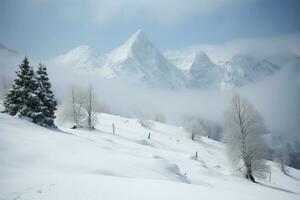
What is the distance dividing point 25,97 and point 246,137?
2979 cm

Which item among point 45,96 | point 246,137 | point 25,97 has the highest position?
point 45,96

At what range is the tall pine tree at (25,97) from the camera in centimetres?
3002

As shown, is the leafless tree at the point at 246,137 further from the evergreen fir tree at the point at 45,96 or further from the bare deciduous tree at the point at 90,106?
the bare deciduous tree at the point at 90,106

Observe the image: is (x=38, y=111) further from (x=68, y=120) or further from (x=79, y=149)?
(x=68, y=120)

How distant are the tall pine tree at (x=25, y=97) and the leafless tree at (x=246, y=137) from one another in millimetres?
25884

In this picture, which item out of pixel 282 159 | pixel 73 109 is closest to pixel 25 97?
pixel 73 109

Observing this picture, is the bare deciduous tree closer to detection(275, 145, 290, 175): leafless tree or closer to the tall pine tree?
the tall pine tree

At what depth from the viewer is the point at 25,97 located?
30.6 meters

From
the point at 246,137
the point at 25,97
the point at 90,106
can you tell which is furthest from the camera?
the point at 90,106

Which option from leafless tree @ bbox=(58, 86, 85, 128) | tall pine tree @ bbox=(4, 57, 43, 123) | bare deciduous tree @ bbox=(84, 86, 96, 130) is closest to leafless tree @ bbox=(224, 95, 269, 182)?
tall pine tree @ bbox=(4, 57, 43, 123)

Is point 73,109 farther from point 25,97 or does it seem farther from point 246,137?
point 246,137

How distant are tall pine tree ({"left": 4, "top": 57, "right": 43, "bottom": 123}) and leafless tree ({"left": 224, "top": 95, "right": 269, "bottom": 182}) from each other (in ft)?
84.9

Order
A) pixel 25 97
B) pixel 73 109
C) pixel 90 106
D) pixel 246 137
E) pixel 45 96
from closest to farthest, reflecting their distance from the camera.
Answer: pixel 25 97 → pixel 45 96 → pixel 246 137 → pixel 90 106 → pixel 73 109

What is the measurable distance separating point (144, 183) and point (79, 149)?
1006 centimetres
